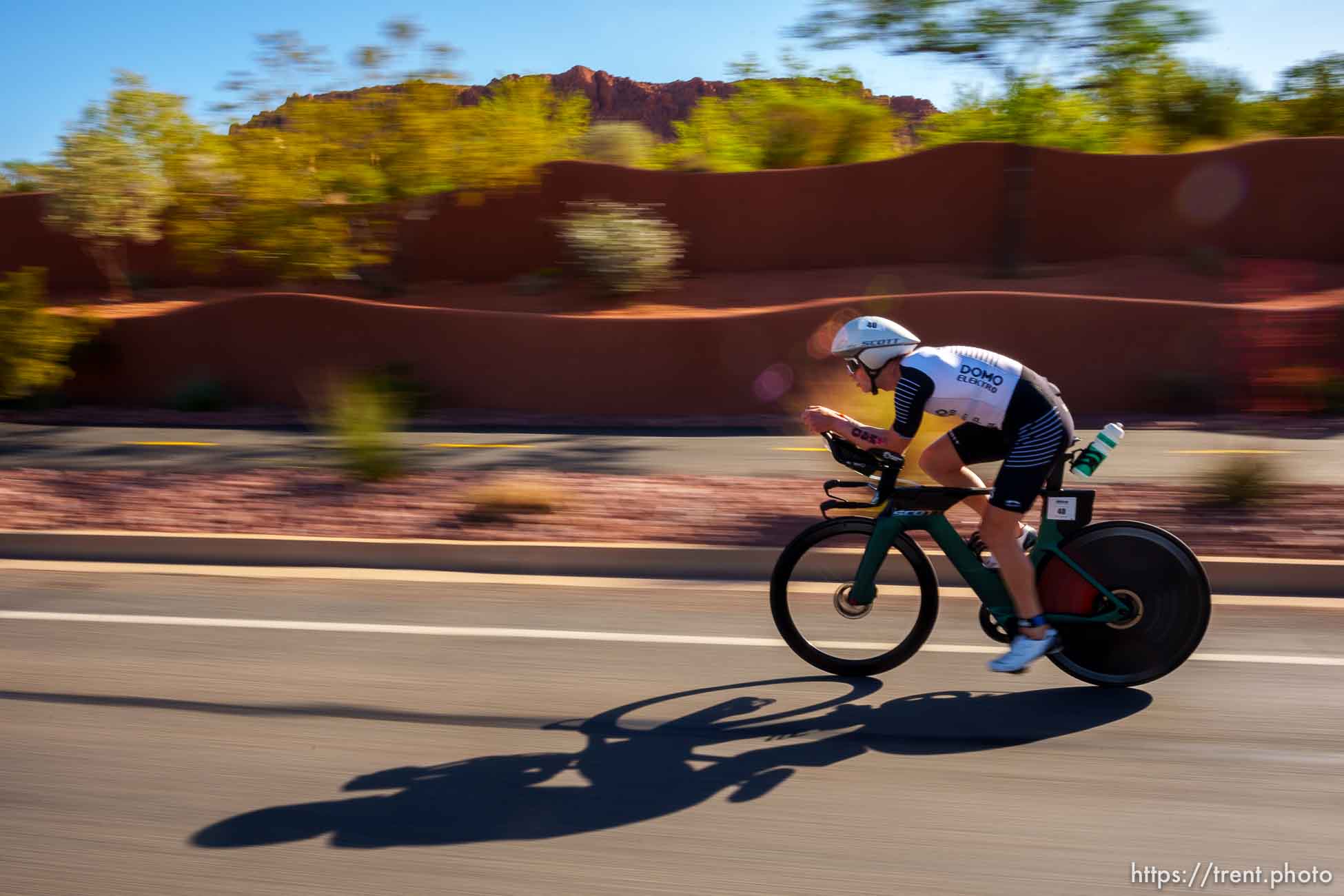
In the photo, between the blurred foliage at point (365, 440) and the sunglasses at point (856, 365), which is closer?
the sunglasses at point (856, 365)

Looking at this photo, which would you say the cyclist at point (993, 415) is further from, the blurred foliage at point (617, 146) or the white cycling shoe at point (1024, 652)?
the blurred foliage at point (617, 146)

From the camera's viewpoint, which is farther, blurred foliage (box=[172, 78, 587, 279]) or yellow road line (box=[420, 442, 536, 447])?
blurred foliage (box=[172, 78, 587, 279])

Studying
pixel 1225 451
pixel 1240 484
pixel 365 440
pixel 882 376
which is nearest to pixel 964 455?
pixel 882 376

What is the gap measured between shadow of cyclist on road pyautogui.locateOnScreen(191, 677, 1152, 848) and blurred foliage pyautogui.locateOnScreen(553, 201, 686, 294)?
55.4 ft

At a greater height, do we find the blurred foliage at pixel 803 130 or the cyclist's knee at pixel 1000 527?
the blurred foliage at pixel 803 130

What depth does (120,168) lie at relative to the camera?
80.5 ft

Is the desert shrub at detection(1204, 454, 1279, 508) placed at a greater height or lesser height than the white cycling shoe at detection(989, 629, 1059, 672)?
greater

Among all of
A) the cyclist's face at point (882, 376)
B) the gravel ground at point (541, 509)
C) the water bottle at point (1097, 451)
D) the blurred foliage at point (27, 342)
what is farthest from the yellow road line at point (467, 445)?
the water bottle at point (1097, 451)

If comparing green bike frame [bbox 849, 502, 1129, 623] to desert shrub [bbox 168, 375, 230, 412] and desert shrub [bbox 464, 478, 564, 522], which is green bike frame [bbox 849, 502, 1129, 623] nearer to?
desert shrub [bbox 464, 478, 564, 522]

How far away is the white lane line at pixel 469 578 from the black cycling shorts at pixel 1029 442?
6.87ft

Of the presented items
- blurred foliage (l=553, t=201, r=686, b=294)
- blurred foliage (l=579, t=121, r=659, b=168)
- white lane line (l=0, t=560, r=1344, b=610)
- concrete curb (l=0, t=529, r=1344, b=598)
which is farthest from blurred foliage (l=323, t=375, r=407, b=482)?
blurred foliage (l=579, t=121, r=659, b=168)

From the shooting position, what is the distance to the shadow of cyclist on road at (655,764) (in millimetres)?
4301

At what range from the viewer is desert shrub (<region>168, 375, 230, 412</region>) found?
18.6 metres

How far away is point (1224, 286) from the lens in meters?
21.5
